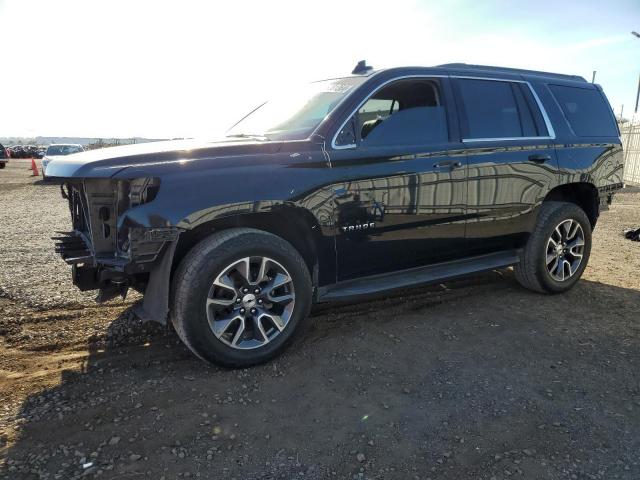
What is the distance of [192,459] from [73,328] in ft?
6.81

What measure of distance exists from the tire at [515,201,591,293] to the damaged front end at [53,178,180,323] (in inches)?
133

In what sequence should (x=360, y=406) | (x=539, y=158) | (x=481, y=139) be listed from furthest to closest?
(x=539, y=158) → (x=481, y=139) → (x=360, y=406)

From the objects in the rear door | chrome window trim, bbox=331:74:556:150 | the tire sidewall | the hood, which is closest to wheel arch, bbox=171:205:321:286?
the hood

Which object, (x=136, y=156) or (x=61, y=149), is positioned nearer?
(x=136, y=156)

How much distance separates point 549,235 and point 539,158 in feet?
2.46

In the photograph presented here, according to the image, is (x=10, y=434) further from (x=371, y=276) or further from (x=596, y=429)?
(x=596, y=429)

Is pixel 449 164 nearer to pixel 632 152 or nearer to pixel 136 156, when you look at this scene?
pixel 136 156

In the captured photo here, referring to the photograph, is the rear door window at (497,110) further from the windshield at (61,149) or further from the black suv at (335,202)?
the windshield at (61,149)

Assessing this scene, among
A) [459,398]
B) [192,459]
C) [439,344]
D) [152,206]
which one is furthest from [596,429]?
[152,206]

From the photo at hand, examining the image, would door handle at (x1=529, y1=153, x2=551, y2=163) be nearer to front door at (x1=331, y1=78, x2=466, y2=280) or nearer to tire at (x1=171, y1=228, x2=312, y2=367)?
front door at (x1=331, y1=78, x2=466, y2=280)

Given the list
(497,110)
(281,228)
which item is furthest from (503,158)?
(281,228)

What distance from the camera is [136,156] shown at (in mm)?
3025

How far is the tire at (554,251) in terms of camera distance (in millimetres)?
4703

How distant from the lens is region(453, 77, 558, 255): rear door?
4.19 m
